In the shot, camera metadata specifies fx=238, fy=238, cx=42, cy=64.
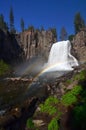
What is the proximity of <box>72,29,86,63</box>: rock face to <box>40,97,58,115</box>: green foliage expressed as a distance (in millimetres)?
50585

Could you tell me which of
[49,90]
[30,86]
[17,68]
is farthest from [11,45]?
[49,90]

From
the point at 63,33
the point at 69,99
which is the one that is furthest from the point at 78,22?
the point at 69,99

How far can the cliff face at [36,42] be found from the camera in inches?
3314

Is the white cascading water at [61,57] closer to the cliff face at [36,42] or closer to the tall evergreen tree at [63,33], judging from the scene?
the cliff face at [36,42]

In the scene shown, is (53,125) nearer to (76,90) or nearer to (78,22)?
(76,90)

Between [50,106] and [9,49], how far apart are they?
61.1 meters

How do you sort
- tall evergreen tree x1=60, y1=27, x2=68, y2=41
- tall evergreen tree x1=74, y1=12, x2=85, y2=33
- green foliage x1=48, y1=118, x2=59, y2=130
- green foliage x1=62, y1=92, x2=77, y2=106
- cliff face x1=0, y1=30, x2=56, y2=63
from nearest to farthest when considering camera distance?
green foliage x1=48, y1=118, x2=59, y2=130
green foliage x1=62, y1=92, x2=77, y2=106
cliff face x1=0, y1=30, x2=56, y2=63
tall evergreen tree x1=74, y1=12, x2=85, y2=33
tall evergreen tree x1=60, y1=27, x2=68, y2=41

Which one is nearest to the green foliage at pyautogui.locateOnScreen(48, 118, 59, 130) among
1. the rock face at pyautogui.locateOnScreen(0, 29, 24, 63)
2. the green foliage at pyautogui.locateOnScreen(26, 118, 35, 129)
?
the green foliage at pyautogui.locateOnScreen(26, 118, 35, 129)

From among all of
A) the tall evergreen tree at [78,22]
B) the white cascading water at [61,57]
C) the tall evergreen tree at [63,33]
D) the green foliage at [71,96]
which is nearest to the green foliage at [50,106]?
the green foliage at [71,96]

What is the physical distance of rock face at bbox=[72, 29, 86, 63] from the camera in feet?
242

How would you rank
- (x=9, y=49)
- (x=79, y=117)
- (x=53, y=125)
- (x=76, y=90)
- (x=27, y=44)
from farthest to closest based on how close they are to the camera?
(x=27, y=44), (x=9, y=49), (x=76, y=90), (x=79, y=117), (x=53, y=125)

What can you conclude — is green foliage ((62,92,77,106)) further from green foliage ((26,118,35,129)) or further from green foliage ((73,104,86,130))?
green foliage ((26,118,35,129))

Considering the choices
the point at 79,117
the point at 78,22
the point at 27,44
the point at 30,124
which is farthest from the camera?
the point at 78,22

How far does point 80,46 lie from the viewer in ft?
247
